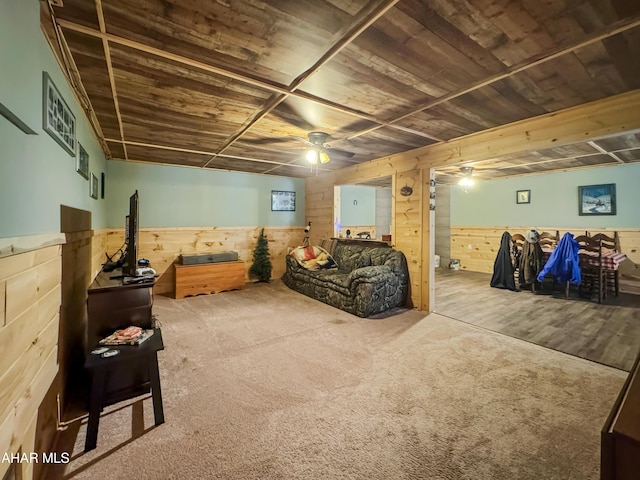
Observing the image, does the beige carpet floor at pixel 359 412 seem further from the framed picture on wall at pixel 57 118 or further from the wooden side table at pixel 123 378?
the framed picture on wall at pixel 57 118

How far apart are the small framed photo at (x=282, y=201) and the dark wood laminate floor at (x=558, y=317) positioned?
Answer: 12.1ft

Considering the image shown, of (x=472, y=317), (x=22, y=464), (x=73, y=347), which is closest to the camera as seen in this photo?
(x=22, y=464)

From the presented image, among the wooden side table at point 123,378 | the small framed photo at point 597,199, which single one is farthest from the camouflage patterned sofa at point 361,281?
the small framed photo at point 597,199

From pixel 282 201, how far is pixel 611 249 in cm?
653

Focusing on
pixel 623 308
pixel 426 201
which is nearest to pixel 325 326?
pixel 426 201

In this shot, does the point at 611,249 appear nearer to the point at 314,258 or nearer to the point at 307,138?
the point at 314,258

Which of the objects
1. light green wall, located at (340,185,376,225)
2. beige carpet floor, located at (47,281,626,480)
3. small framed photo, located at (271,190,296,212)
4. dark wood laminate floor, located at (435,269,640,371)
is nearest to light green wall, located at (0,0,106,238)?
beige carpet floor, located at (47,281,626,480)

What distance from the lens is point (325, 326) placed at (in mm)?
3447

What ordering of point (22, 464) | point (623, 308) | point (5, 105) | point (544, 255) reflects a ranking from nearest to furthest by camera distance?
1. point (5, 105)
2. point (22, 464)
3. point (623, 308)
4. point (544, 255)

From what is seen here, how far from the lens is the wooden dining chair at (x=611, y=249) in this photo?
4.76 meters

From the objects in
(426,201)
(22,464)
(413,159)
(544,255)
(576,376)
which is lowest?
(576,376)

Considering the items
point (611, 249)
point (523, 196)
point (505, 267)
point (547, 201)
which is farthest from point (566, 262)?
point (523, 196)

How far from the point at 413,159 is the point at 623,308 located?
384cm

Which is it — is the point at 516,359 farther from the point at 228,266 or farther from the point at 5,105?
the point at 228,266
